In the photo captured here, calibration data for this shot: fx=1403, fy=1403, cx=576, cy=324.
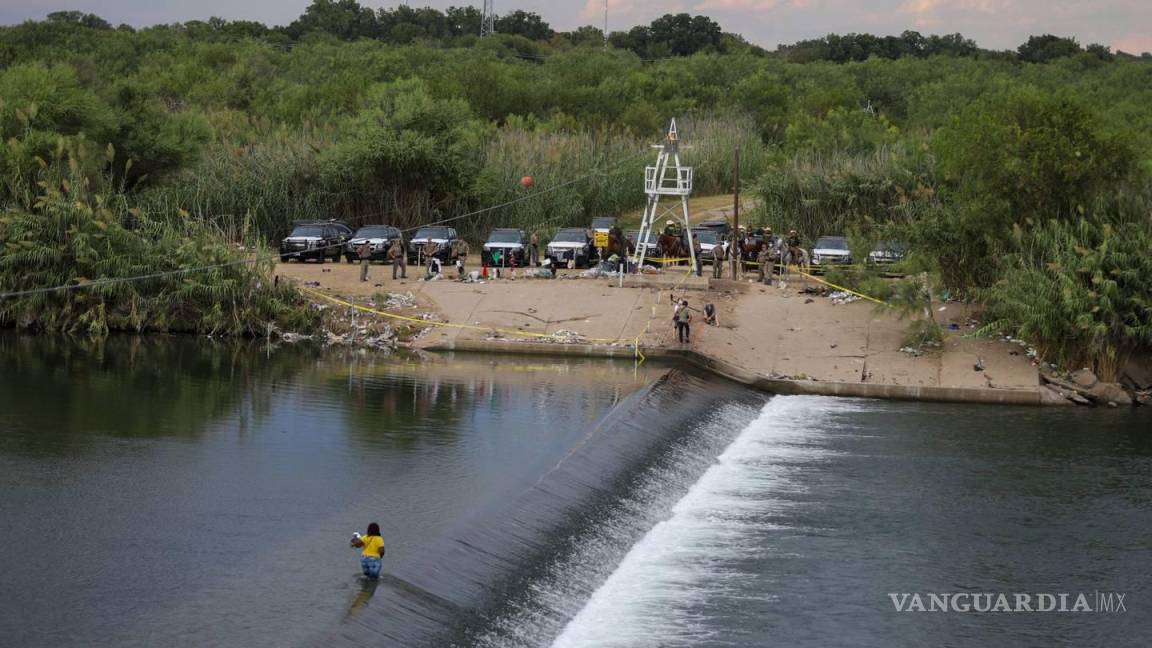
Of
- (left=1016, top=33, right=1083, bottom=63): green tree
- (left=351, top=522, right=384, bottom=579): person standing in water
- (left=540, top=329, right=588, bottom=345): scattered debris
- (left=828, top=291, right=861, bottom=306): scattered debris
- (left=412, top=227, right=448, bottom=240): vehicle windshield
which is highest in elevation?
(left=1016, top=33, right=1083, bottom=63): green tree

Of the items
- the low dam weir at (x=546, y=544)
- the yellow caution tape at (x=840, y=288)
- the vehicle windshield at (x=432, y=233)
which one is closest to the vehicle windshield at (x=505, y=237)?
the vehicle windshield at (x=432, y=233)

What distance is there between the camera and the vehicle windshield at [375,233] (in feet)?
165

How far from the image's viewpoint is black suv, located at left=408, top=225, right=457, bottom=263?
4981cm

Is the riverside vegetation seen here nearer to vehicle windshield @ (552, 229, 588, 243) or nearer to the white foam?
vehicle windshield @ (552, 229, 588, 243)

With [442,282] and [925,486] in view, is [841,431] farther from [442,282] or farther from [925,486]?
[442,282]

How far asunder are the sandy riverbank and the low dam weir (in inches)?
291

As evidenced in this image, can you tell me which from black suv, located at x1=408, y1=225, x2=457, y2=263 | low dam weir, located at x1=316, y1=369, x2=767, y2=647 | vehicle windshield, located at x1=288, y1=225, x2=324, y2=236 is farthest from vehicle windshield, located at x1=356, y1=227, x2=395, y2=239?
low dam weir, located at x1=316, y1=369, x2=767, y2=647

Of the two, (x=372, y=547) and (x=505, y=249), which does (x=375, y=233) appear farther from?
(x=372, y=547)

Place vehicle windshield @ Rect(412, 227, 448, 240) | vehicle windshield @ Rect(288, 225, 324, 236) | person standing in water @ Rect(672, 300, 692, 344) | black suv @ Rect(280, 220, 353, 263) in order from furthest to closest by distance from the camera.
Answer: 1. vehicle windshield @ Rect(412, 227, 448, 240)
2. vehicle windshield @ Rect(288, 225, 324, 236)
3. black suv @ Rect(280, 220, 353, 263)
4. person standing in water @ Rect(672, 300, 692, 344)

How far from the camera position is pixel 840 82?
11669 centimetres

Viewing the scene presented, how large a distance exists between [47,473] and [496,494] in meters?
7.45

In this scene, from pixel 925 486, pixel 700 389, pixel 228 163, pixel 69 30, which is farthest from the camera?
pixel 69 30

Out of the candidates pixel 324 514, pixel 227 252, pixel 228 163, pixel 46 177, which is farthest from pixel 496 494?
pixel 228 163

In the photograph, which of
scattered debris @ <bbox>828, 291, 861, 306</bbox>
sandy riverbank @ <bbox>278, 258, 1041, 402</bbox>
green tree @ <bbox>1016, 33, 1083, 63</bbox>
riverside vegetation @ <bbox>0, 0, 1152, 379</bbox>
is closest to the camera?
sandy riverbank @ <bbox>278, 258, 1041, 402</bbox>
